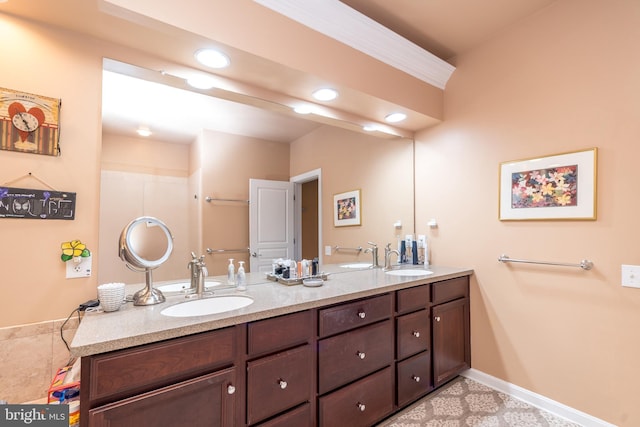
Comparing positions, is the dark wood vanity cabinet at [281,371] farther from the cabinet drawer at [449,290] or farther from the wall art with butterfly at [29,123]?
the wall art with butterfly at [29,123]

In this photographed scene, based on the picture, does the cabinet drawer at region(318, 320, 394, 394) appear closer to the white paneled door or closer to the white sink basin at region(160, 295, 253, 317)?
the white sink basin at region(160, 295, 253, 317)

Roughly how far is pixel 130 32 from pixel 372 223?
2.02 metres

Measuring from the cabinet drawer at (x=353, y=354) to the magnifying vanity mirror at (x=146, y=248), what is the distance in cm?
89

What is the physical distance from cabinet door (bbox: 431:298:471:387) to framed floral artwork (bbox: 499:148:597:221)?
31.6 inches

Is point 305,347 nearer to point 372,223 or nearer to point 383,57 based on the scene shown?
point 372,223

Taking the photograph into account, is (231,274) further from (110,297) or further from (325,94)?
(325,94)

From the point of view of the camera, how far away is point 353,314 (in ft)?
5.45

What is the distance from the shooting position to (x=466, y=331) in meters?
2.39

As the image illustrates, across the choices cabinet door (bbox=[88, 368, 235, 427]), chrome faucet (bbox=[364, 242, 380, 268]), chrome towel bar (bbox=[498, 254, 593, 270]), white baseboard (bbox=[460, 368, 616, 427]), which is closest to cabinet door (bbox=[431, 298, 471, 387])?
white baseboard (bbox=[460, 368, 616, 427])

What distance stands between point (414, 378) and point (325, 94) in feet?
6.62

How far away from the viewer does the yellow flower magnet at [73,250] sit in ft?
4.36

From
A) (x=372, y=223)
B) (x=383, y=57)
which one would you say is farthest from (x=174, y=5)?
(x=372, y=223)

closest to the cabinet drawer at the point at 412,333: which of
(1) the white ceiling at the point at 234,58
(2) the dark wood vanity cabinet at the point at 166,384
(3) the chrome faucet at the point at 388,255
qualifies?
(3) the chrome faucet at the point at 388,255

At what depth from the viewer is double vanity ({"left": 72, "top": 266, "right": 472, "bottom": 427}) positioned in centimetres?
103
